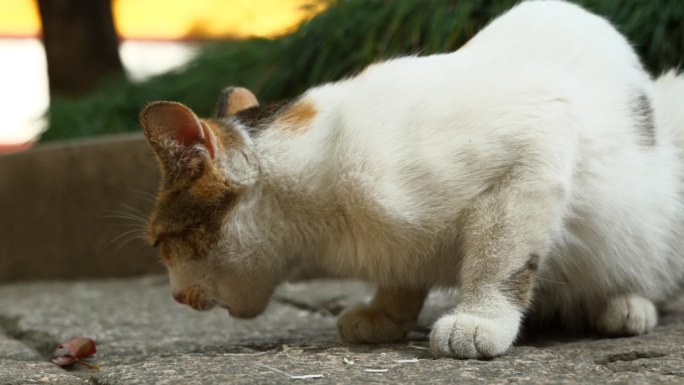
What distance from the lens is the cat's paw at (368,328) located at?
216 centimetres

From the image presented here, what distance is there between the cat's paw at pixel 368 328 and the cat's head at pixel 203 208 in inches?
7.7

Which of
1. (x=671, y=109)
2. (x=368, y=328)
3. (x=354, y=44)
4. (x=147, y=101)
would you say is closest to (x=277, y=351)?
(x=368, y=328)

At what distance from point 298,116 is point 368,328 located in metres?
0.51

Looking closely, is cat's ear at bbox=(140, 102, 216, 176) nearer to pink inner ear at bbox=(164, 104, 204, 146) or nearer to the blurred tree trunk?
pink inner ear at bbox=(164, 104, 204, 146)

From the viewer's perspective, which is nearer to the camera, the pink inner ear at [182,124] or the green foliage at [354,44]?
the pink inner ear at [182,124]

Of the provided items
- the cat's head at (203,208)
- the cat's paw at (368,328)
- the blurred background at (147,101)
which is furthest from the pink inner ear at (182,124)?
the blurred background at (147,101)

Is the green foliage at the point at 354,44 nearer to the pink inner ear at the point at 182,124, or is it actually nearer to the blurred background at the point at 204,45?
the blurred background at the point at 204,45

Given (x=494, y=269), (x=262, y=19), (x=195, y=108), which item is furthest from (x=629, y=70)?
(x=262, y=19)

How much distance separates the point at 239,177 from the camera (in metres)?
2.03

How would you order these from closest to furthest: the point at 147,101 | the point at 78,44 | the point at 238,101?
the point at 238,101
the point at 147,101
the point at 78,44

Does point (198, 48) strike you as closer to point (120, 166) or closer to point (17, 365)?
point (120, 166)

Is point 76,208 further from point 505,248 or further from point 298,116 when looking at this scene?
point 505,248

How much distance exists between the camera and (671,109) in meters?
A: 2.31

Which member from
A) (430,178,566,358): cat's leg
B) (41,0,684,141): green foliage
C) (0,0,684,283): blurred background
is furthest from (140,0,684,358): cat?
(41,0,684,141): green foliage
